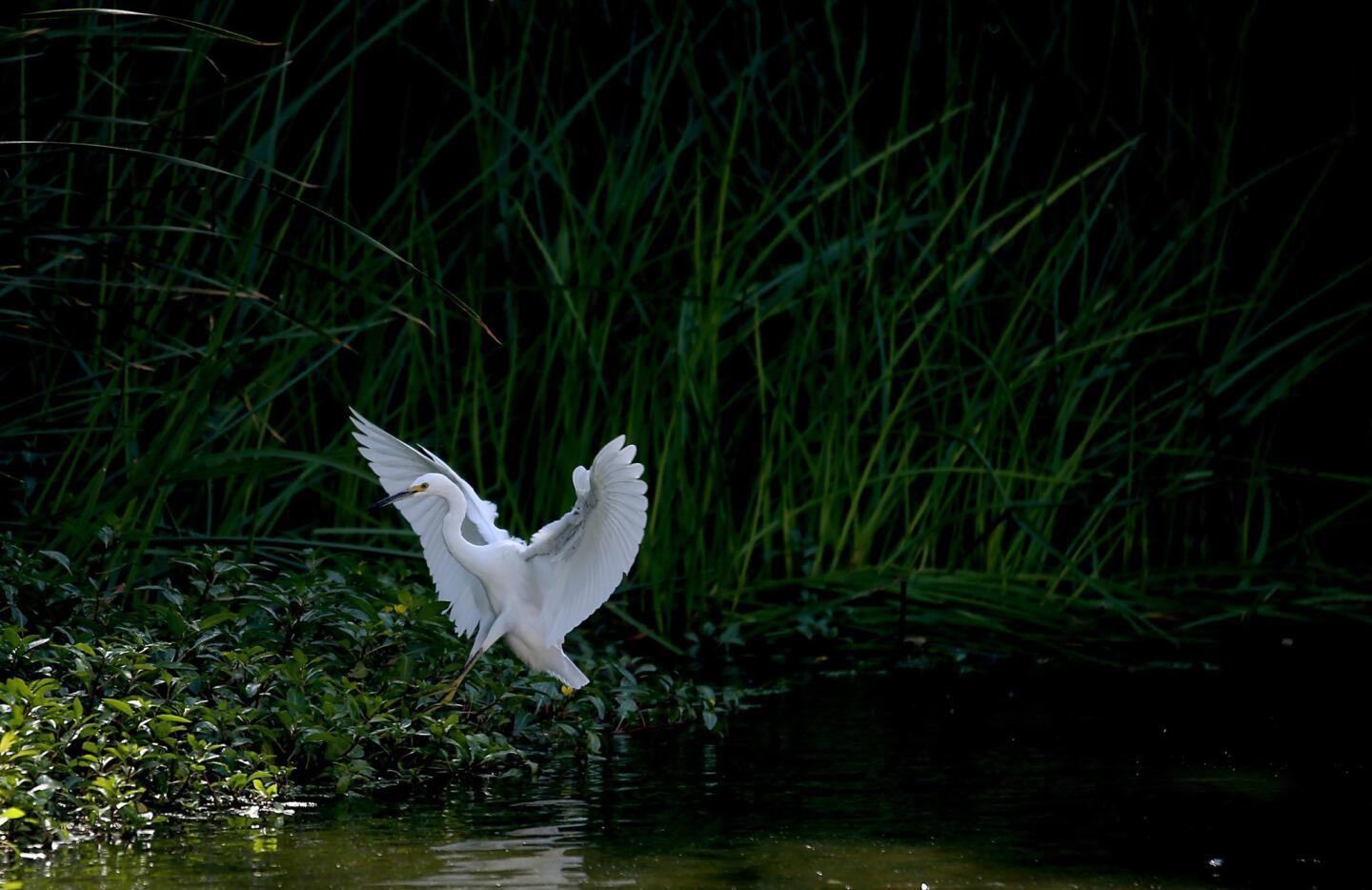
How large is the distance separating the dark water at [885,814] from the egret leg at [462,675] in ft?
0.84

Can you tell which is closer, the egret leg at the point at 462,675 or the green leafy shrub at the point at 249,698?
the green leafy shrub at the point at 249,698

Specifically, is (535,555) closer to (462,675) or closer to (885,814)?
(462,675)

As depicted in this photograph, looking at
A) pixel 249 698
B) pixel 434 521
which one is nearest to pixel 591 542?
pixel 434 521

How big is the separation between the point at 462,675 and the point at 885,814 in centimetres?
101

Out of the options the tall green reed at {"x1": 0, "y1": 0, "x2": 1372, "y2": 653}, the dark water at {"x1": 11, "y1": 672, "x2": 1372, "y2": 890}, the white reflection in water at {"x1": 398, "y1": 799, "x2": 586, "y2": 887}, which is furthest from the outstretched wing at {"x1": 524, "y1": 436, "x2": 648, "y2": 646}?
the tall green reed at {"x1": 0, "y1": 0, "x2": 1372, "y2": 653}

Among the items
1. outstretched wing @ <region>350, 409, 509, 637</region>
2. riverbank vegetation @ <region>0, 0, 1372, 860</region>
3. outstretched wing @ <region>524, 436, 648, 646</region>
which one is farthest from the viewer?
outstretched wing @ <region>350, 409, 509, 637</region>

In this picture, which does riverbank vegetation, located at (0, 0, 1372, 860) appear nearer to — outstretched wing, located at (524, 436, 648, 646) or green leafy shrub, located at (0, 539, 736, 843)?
green leafy shrub, located at (0, 539, 736, 843)

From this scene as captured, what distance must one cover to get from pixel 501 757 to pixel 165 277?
1897 millimetres

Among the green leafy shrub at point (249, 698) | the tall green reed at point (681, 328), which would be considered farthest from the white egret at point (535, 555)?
the tall green reed at point (681, 328)

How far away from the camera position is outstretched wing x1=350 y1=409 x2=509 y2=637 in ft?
14.8

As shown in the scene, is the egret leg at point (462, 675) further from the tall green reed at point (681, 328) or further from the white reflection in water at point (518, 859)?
the tall green reed at point (681, 328)

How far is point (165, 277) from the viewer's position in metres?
5.18

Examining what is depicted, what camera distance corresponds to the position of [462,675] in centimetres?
410

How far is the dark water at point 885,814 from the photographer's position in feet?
9.93
